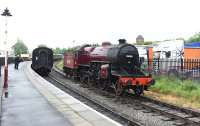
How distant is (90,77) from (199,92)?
1006 cm

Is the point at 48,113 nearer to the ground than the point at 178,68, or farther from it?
nearer to the ground

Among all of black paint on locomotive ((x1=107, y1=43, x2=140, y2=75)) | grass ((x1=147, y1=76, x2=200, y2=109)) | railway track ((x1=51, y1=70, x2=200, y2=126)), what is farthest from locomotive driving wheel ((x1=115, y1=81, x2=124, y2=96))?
grass ((x1=147, y1=76, x2=200, y2=109))

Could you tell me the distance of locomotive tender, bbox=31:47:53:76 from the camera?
41.2 m

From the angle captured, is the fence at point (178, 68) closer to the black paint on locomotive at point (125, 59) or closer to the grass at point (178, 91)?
the grass at point (178, 91)

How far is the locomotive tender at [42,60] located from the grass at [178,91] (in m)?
19.9

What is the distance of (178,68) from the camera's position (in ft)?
80.7

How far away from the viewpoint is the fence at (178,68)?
75.2 ft

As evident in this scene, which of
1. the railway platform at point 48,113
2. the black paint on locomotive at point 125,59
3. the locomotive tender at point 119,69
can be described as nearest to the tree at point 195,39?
the locomotive tender at point 119,69

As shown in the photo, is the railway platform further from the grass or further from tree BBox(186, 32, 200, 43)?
tree BBox(186, 32, 200, 43)

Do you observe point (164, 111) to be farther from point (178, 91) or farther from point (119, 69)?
point (119, 69)

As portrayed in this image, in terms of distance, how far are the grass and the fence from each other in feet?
2.80

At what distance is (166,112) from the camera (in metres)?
14.1

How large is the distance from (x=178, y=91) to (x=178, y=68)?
5.26m

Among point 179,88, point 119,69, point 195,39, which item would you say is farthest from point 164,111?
point 195,39
